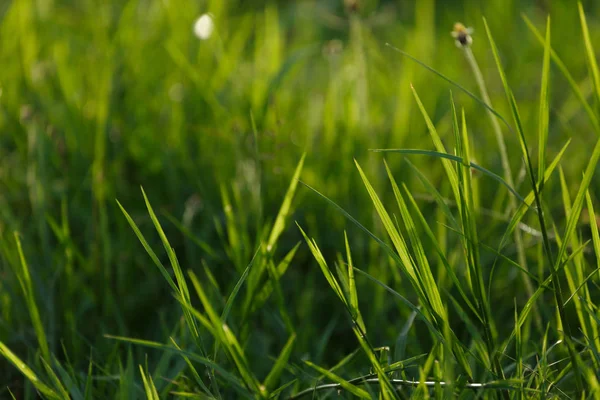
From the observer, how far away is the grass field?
684mm

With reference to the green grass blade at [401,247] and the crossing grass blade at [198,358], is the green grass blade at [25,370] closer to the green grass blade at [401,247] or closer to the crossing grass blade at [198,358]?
the crossing grass blade at [198,358]

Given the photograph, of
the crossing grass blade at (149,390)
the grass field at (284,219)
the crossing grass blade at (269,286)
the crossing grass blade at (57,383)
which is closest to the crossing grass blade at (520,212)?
the grass field at (284,219)

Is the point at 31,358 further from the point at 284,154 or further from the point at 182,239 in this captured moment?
the point at 284,154

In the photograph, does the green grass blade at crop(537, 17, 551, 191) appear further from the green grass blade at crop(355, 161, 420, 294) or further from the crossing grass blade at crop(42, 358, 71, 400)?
the crossing grass blade at crop(42, 358, 71, 400)

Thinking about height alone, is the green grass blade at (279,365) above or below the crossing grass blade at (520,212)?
below

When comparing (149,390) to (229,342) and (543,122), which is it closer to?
(229,342)

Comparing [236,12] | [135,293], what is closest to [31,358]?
[135,293]

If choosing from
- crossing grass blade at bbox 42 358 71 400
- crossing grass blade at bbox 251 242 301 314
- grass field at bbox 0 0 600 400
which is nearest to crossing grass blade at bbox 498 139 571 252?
grass field at bbox 0 0 600 400

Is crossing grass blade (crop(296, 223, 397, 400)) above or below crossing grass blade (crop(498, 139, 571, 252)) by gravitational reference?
below

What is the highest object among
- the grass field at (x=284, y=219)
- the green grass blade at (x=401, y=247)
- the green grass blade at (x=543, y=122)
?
the green grass blade at (x=543, y=122)

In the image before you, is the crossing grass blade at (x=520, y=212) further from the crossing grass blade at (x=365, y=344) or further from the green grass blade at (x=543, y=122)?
the crossing grass blade at (x=365, y=344)

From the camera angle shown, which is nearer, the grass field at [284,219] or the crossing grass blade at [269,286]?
the grass field at [284,219]

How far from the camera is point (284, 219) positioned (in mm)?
860

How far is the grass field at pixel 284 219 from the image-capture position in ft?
2.24
